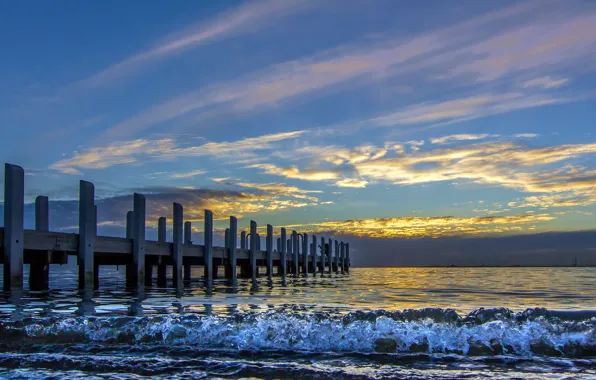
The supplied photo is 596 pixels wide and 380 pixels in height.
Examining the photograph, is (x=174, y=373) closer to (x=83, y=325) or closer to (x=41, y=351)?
(x=41, y=351)

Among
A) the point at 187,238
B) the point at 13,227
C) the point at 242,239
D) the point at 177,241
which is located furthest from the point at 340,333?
the point at 242,239

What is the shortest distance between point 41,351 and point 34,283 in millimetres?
10396

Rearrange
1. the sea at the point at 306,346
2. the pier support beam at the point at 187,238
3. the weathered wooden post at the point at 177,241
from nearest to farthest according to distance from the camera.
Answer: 1. the sea at the point at 306,346
2. the weathered wooden post at the point at 177,241
3. the pier support beam at the point at 187,238

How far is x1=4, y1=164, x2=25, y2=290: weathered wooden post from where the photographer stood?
521 inches

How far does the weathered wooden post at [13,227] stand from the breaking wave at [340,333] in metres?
5.95

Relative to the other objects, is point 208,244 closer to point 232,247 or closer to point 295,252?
point 232,247

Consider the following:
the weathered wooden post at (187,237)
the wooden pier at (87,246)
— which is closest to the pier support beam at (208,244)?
the wooden pier at (87,246)

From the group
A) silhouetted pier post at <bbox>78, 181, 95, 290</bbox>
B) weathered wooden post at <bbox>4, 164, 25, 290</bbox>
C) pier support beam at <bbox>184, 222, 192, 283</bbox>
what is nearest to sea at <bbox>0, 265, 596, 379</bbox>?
weathered wooden post at <bbox>4, 164, 25, 290</bbox>

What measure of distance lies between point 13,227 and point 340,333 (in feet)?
31.6

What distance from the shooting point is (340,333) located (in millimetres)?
7332

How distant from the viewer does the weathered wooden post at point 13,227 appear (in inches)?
521

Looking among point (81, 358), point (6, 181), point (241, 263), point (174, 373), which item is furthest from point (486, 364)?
point (241, 263)

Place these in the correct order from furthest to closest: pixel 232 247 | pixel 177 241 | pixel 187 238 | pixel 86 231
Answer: pixel 187 238 → pixel 232 247 → pixel 177 241 → pixel 86 231

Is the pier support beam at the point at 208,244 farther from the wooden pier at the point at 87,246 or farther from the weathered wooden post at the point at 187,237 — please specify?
the weathered wooden post at the point at 187,237
